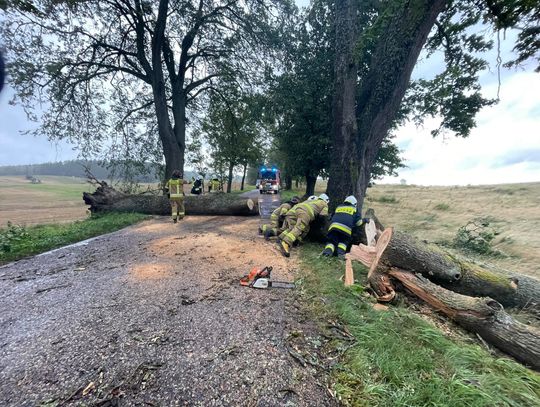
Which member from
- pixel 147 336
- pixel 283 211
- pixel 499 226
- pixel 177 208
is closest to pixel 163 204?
pixel 177 208

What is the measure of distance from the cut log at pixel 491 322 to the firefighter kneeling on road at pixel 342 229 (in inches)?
84.3

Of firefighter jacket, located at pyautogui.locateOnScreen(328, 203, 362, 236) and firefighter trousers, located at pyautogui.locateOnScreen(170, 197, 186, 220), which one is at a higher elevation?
firefighter jacket, located at pyautogui.locateOnScreen(328, 203, 362, 236)

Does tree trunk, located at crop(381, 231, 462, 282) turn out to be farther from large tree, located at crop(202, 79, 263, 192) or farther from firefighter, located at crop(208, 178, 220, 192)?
firefighter, located at crop(208, 178, 220, 192)

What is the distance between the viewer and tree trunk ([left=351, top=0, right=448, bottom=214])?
5.45 meters

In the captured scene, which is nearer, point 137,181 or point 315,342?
point 315,342

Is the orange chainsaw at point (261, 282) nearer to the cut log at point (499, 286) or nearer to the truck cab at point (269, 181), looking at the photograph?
the cut log at point (499, 286)

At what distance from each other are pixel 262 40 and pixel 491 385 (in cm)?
1222

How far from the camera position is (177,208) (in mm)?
9328

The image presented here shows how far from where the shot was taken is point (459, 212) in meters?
12.0

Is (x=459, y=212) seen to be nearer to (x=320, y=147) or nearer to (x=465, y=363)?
(x=320, y=147)

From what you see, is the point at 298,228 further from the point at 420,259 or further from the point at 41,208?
the point at 41,208

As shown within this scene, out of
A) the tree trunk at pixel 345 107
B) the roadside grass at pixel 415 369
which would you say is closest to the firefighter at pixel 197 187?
the tree trunk at pixel 345 107

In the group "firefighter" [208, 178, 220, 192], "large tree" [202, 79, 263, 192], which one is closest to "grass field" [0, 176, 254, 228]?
"firefighter" [208, 178, 220, 192]

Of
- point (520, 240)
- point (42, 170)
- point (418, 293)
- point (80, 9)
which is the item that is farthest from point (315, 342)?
point (42, 170)
